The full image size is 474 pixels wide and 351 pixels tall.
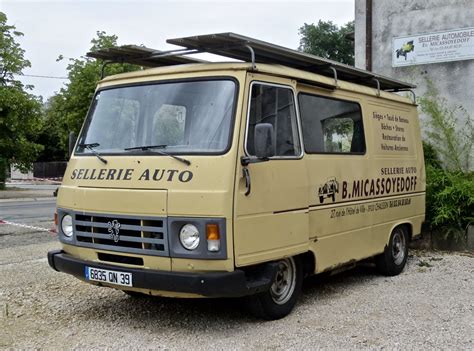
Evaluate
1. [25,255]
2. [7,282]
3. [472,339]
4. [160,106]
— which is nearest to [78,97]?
[25,255]

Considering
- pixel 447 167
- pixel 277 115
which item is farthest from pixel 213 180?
pixel 447 167

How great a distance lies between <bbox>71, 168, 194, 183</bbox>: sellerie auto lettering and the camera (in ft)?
16.3

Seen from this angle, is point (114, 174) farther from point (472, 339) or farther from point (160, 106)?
point (472, 339)

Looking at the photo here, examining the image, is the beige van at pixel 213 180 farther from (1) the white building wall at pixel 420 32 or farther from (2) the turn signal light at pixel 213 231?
(1) the white building wall at pixel 420 32

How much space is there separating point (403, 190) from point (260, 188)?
11.7ft

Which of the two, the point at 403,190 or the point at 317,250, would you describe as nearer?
the point at 317,250

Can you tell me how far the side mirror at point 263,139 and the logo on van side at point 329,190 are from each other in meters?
1.21

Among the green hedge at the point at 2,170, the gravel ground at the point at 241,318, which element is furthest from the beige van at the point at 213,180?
the green hedge at the point at 2,170

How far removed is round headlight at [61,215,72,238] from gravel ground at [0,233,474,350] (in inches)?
34.6

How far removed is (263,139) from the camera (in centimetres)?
500

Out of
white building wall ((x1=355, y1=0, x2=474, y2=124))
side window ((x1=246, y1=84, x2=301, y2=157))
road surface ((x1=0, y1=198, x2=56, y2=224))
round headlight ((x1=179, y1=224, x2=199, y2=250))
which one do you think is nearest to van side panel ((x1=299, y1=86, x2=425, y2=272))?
side window ((x1=246, y1=84, x2=301, y2=157))

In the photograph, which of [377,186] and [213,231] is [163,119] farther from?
[377,186]

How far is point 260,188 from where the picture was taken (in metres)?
5.19

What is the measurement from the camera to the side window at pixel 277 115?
17.4 feet
